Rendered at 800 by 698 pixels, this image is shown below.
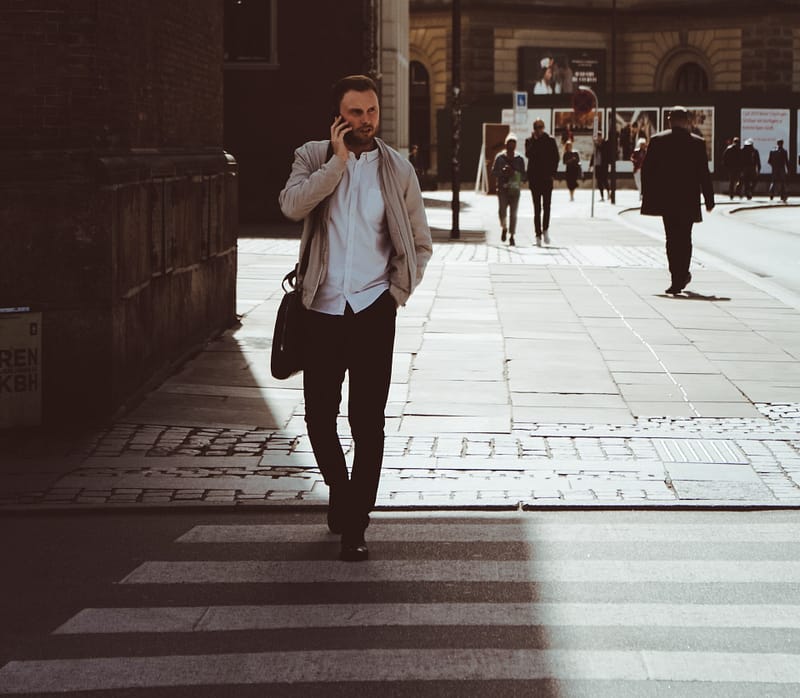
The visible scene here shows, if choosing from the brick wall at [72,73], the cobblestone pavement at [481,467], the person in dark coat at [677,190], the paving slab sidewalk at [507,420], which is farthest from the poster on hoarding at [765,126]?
the cobblestone pavement at [481,467]

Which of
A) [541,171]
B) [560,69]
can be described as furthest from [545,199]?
[560,69]

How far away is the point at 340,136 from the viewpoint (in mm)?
5840

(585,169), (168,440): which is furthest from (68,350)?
(585,169)

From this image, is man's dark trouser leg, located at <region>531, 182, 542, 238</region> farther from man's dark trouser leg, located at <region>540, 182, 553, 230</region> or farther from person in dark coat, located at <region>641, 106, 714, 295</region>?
person in dark coat, located at <region>641, 106, 714, 295</region>

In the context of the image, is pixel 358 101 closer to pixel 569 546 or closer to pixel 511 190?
pixel 569 546

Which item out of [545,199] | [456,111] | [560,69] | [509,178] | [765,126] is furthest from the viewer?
[560,69]

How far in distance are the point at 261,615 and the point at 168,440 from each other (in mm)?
3322

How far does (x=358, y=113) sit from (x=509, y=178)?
62.8 ft

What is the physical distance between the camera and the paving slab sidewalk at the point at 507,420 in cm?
725

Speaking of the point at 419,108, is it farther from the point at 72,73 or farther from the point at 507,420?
the point at 507,420

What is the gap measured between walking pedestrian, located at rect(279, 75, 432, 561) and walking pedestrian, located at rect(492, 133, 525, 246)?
1847cm

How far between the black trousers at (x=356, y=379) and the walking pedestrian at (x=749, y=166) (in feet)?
129

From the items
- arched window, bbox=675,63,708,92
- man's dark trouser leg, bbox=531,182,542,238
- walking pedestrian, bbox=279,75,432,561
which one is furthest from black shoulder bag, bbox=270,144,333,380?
arched window, bbox=675,63,708,92

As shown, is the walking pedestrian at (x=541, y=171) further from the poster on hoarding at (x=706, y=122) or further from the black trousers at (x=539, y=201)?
the poster on hoarding at (x=706, y=122)
